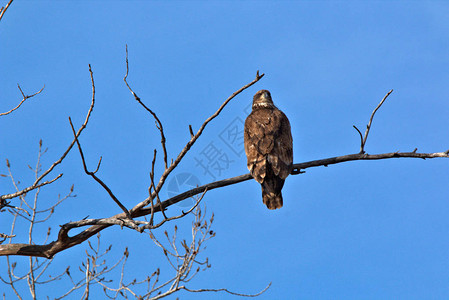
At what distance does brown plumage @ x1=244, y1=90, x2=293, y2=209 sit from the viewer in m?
6.71

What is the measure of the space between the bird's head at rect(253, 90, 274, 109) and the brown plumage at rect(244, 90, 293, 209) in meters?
0.61

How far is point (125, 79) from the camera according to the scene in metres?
4.91

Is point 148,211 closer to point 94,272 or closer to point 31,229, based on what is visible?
point 94,272

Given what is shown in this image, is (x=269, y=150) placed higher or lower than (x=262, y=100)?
lower

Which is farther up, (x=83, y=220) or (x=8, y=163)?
(x=8, y=163)

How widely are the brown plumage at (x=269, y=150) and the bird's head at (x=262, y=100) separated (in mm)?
612

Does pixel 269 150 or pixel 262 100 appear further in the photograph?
pixel 262 100

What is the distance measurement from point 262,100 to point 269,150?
78.1 inches

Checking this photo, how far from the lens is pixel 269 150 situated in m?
6.90

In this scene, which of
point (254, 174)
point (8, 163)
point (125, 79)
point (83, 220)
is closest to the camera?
point (125, 79)

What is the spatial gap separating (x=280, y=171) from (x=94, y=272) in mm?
2977

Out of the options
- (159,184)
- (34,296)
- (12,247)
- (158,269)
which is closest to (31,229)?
(34,296)

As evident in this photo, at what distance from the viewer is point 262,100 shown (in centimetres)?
869

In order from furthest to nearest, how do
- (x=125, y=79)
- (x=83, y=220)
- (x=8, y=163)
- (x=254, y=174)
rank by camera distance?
(x=8, y=163) < (x=254, y=174) < (x=83, y=220) < (x=125, y=79)
